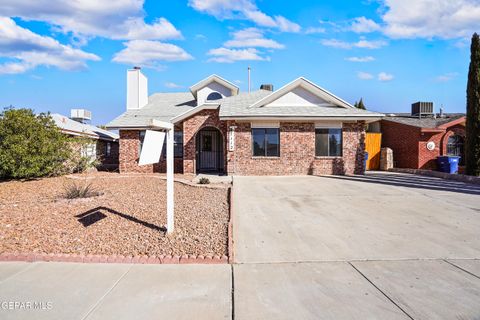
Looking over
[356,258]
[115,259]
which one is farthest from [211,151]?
[356,258]

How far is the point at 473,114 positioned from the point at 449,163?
3.12 meters

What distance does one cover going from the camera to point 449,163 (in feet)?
58.5

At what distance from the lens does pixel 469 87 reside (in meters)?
16.4

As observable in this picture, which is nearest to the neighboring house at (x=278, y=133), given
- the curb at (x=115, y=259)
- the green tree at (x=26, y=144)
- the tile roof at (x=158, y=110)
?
the tile roof at (x=158, y=110)

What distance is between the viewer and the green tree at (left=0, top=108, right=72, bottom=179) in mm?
12469

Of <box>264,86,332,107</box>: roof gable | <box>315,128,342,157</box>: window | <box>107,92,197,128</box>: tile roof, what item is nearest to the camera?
<box>315,128,342,157</box>: window

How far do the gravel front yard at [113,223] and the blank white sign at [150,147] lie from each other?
54.8 inches

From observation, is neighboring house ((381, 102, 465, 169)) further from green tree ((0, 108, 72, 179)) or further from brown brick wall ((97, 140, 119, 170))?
brown brick wall ((97, 140, 119, 170))

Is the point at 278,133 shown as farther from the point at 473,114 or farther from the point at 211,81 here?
the point at 473,114

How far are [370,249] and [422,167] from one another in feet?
53.9

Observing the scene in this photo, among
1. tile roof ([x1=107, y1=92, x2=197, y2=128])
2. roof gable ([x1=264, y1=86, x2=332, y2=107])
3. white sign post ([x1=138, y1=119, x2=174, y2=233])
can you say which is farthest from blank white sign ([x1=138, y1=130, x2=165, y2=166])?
roof gable ([x1=264, y1=86, x2=332, y2=107])

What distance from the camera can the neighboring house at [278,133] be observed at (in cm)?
1565

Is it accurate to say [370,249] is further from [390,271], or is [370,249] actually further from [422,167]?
[422,167]

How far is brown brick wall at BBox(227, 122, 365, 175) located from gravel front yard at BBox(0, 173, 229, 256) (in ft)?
19.0
